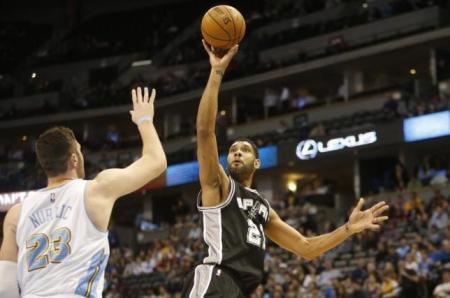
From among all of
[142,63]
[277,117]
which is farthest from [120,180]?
[142,63]

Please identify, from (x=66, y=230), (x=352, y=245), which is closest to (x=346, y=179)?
(x=352, y=245)

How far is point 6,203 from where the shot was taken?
29.5 m

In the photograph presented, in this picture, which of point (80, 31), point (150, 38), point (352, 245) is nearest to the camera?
point (352, 245)

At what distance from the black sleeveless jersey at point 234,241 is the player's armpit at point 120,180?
1651 millimetres

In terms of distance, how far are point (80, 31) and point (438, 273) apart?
32.7 meters

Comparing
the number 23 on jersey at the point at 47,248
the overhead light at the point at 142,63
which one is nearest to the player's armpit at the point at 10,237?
the number 23 on jersey at the point at 47,248

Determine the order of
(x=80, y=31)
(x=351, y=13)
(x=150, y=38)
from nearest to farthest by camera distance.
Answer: (x=351, y=13) < (x=150, y=38) < (x=80, y=31)

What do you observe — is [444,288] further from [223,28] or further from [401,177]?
[401,177]

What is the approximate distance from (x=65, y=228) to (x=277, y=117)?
27124 millimetres

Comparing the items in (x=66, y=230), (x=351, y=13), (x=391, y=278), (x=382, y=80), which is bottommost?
(x=391, y=278)

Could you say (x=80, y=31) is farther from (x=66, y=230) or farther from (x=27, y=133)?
(x=66, y=230)

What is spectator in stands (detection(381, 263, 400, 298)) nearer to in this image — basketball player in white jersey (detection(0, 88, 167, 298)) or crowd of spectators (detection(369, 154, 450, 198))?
crowd of spectators (detection(369, 154, 450, 198))

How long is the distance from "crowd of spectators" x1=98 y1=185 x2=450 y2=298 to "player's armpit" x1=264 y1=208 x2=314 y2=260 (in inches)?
171

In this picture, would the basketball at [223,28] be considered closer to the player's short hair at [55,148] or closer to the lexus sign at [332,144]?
the player's short hair at [55,148]
